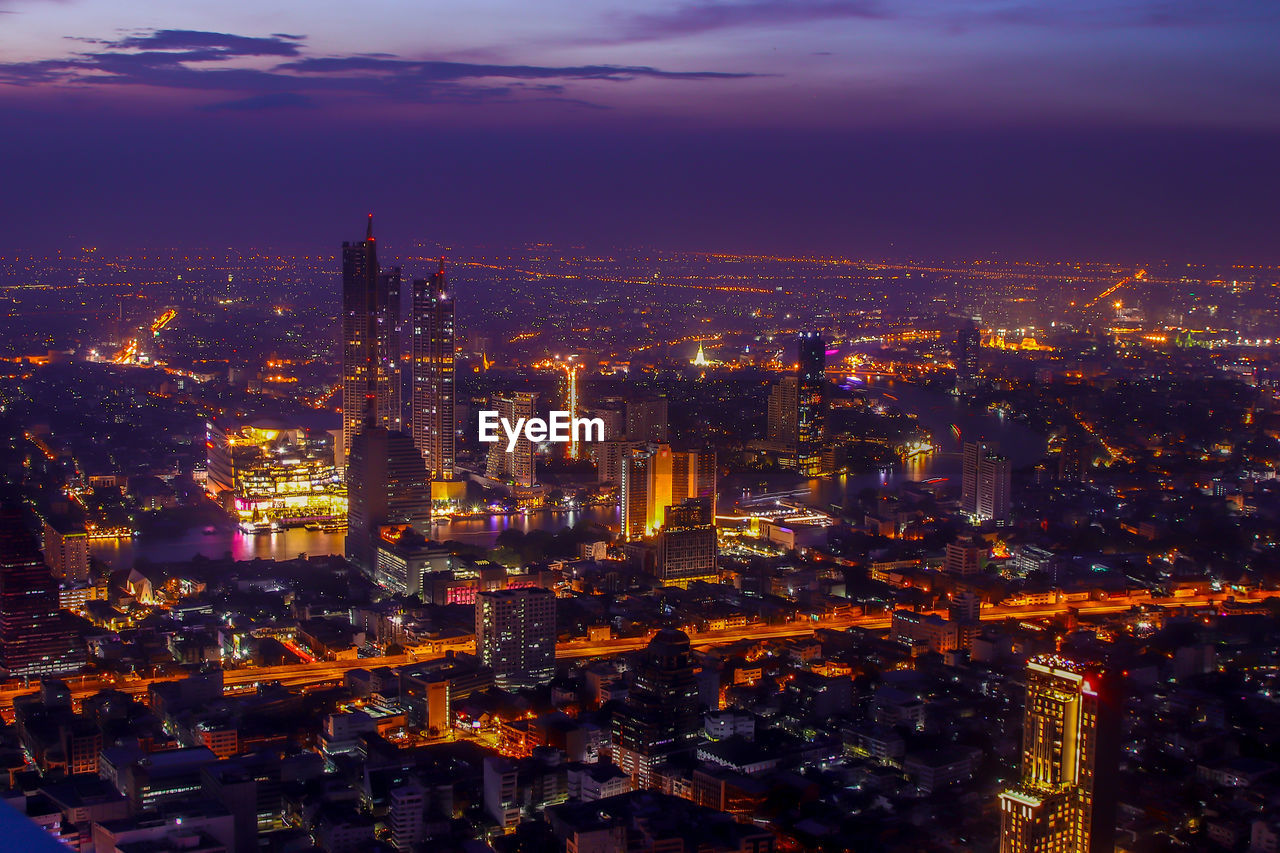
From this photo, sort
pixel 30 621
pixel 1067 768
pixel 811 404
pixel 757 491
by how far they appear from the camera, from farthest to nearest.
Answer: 1. pixel 811 404
2. pixel 757 491
3. pixel 30 621
4. pixel 1067 768

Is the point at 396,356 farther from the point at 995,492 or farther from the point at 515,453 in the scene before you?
the point at 995,492

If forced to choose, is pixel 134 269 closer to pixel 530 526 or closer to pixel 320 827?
pixel 530 526

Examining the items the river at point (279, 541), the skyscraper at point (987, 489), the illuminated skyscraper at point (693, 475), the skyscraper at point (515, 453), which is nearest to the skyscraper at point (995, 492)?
the skyscraper at point (987, 489)

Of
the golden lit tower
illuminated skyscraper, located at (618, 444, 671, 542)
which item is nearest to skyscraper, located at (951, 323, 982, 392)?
the golden lit tower

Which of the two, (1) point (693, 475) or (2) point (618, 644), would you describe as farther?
(1) point (693, 475)

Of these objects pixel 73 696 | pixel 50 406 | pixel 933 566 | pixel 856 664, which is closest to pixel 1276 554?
pixel 933 566

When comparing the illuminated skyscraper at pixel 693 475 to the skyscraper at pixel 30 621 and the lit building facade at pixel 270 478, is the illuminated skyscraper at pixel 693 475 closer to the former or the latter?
the lit building facade at pixel 270 478

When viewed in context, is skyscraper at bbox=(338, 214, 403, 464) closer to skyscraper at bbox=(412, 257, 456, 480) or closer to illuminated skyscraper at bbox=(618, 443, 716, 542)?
skyscraper at bbox=(412, 257, 456, 480)

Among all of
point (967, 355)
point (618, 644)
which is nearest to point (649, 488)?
point (618, 644)
